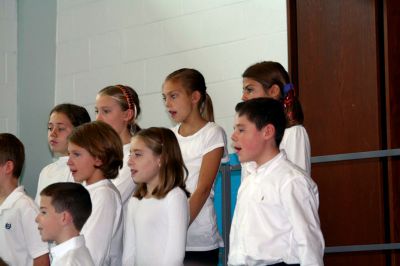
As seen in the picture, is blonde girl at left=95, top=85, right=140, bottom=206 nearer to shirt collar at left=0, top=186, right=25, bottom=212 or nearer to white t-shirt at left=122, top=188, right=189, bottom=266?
shirt collar at left=0, top=186, right=25, bottom=212

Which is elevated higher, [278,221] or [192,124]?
[192,124]

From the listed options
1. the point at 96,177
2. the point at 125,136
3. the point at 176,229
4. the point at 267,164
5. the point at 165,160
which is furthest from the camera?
the point at 125,136

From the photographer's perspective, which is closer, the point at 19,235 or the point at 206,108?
the point at 19,235

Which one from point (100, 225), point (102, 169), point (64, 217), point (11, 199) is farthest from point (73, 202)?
point (11, 199)

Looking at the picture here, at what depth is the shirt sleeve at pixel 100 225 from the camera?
4184 millimetres

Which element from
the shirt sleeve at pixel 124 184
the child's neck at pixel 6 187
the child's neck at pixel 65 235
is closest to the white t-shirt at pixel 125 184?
the shirt sleeve at pixel 124 184

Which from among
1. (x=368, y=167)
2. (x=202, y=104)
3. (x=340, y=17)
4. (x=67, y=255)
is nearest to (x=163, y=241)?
(x=67, y=255)

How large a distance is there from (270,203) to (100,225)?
903 mm

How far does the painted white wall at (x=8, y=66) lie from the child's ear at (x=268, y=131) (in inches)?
140

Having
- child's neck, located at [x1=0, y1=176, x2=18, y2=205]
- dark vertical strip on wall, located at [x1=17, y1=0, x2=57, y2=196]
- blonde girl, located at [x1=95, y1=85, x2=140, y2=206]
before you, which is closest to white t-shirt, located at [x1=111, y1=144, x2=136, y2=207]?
blonde girl, located at [x1=95, y1=85, x2=140, y2=206]

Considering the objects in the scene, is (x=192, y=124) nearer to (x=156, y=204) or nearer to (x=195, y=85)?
(x=195, y=85)

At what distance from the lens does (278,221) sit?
380 centimetres

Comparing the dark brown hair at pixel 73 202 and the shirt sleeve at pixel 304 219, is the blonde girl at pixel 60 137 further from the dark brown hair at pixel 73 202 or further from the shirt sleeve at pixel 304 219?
the shirt sleeve at pixel 304 219

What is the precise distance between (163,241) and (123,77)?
2.90 meters
